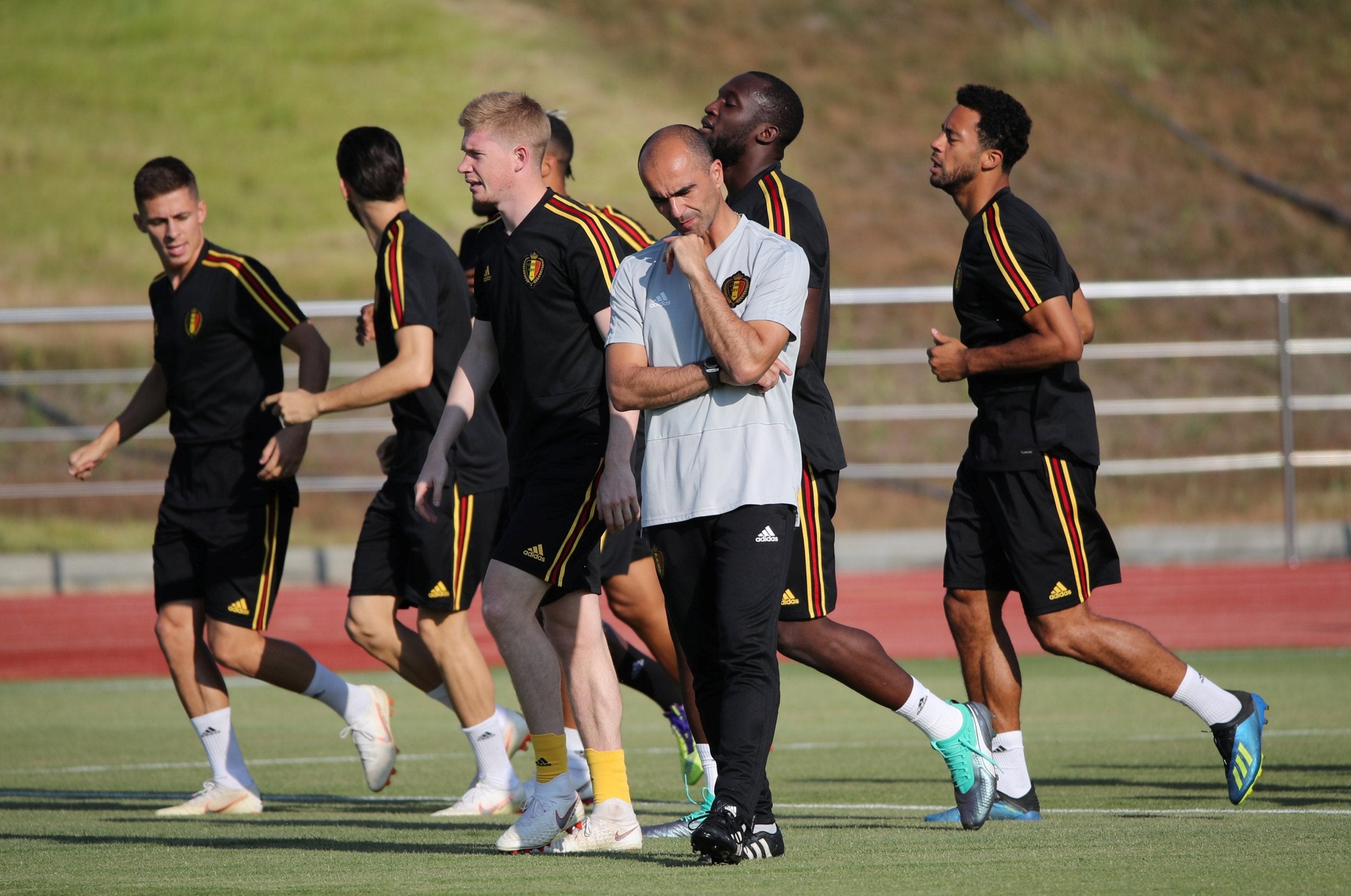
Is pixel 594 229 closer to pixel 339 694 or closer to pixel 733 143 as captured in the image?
pixel 733 143

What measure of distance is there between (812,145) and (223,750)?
3165 centimetres

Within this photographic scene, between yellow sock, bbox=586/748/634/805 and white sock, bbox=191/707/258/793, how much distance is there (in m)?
1.88

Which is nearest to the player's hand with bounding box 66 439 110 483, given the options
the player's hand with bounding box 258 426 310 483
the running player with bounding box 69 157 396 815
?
the running player with bounding box 69 157 396 815

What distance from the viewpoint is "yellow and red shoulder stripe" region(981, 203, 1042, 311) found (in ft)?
18.2

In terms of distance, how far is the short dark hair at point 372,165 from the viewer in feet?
20.8

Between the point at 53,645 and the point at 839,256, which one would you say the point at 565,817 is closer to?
the point at 53,645

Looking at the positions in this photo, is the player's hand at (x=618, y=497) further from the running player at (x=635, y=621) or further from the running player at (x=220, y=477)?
the running player at (x=220, y=477)

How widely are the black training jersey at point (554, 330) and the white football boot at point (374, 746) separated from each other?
5.60 feet

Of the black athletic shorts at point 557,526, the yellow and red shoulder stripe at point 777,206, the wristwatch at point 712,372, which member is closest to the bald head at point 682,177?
the wristwatch at point 712,372

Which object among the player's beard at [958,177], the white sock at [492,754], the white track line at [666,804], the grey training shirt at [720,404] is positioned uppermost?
the player's beard at [958,177]

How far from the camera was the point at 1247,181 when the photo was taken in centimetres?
3488

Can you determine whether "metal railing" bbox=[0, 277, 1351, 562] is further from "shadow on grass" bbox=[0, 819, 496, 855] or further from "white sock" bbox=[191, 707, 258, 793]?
"shadow on grass" bbox=[0, 819, 496, 855]

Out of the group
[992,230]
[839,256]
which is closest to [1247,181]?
[839,256]

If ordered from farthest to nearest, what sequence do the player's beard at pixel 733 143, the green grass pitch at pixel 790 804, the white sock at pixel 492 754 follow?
the white sock at pixel 492 754 → the player's beard at pixel 733 143 → the green grass pitch at pixel 790 804
